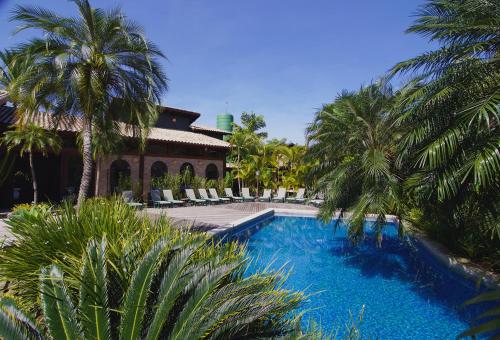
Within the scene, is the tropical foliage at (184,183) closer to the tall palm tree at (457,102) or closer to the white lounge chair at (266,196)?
the white lounge chair at (266,196)

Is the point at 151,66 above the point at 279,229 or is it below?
above

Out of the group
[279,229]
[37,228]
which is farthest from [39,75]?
[279,229]

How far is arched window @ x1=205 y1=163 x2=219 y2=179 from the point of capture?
24.8 meters

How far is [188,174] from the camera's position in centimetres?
2227

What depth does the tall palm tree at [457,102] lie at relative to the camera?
487cm

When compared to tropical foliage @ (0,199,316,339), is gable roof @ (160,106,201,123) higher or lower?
higher

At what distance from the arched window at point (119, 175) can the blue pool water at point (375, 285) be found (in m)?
9.21

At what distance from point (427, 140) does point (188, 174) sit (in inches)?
718

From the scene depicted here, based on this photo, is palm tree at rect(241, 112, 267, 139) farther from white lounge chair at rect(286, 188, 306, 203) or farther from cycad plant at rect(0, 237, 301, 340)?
cycad plant at rect(0, 237, 301, 340)

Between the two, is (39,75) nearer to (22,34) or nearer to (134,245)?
(22,34)

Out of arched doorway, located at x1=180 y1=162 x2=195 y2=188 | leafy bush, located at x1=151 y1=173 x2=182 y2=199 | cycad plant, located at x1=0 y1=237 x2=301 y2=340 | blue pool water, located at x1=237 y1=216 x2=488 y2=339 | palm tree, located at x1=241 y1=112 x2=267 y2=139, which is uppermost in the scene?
palm tree, located at x1=241 y1=112 x2=267 y2=139

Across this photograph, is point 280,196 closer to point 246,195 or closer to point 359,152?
point 246,195

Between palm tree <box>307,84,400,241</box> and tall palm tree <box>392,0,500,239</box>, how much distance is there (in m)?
2.24

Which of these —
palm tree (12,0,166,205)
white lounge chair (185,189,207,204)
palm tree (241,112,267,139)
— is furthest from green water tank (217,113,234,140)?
palm tree (12,0,166,205)
